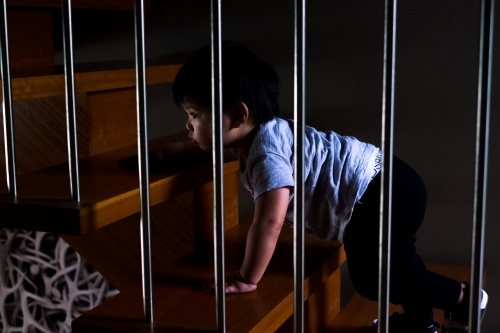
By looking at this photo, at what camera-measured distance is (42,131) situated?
160cm

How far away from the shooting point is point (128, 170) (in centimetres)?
139

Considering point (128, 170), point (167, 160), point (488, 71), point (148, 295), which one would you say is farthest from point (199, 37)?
point (488, 71)

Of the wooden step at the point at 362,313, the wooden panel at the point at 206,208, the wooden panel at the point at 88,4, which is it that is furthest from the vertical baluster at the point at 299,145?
the wooden panel at the point at 88,4

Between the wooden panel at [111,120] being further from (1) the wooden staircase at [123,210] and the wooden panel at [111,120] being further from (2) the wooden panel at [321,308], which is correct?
(2) the wooden panel at [321,308]

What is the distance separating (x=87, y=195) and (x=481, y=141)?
0.67m

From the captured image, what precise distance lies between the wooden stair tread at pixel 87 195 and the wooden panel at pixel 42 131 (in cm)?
13

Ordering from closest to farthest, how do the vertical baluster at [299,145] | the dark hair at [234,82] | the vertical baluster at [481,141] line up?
the vertical baluster at [481,141]
the vertical baluster at [299,145]
the dark hair at [234,82]

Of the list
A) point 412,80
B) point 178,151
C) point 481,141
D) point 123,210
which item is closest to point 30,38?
point 178,151

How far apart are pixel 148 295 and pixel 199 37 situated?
0.97 meters

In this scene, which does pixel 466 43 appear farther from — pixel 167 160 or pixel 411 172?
pixel 167 160

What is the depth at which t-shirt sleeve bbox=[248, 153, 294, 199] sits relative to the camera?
50.1 inches

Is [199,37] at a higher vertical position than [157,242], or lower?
higher

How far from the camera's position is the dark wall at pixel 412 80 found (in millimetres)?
1659

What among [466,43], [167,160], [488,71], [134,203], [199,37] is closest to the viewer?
[488,71]
